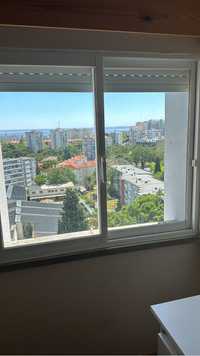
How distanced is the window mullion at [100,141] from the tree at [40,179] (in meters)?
0.31

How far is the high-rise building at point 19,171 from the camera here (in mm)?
1474

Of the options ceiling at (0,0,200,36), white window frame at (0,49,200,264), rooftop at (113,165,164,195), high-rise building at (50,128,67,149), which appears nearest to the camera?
ceiling at (0,0,200,36)

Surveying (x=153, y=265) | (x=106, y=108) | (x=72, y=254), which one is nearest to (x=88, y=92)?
(x=106, y=108)

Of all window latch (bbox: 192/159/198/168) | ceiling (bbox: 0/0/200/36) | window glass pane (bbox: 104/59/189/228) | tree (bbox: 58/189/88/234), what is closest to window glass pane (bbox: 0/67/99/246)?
tree (bbox: 58/189/88/234)

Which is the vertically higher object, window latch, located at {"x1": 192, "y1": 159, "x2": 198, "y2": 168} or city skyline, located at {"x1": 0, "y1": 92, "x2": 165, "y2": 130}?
city skyline, located at {"x1": 0, "y1": 92, "x2": 165, "y2": 130}

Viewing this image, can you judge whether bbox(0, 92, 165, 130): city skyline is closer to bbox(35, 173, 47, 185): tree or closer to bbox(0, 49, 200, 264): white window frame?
bbox(0, 49, 200, 264): white window frame

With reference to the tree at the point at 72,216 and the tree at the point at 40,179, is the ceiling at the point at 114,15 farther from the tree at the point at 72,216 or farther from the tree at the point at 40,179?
the tree at the point at 72,216

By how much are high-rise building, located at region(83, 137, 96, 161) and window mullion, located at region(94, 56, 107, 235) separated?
36 mm

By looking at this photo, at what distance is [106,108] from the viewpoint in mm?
1558

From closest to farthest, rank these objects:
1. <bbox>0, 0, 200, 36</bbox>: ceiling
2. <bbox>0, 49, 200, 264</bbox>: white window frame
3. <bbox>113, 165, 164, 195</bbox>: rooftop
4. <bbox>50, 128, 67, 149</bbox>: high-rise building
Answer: <bbox>0, 0, 200, 36</bbox>: ceiling < <bbox>0, 49, 200, 264</bbox>: white window frame < <bbox>50, 128, 67, 149</bbox>: high-rise building < <bbox>113, 165, 164, 195</bbox>: rooftop

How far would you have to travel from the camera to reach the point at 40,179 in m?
1.53

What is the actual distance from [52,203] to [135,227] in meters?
0.56

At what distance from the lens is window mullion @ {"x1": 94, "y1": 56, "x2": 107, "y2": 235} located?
148 centimetres

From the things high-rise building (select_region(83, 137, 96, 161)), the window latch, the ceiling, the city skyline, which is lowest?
the window latch
